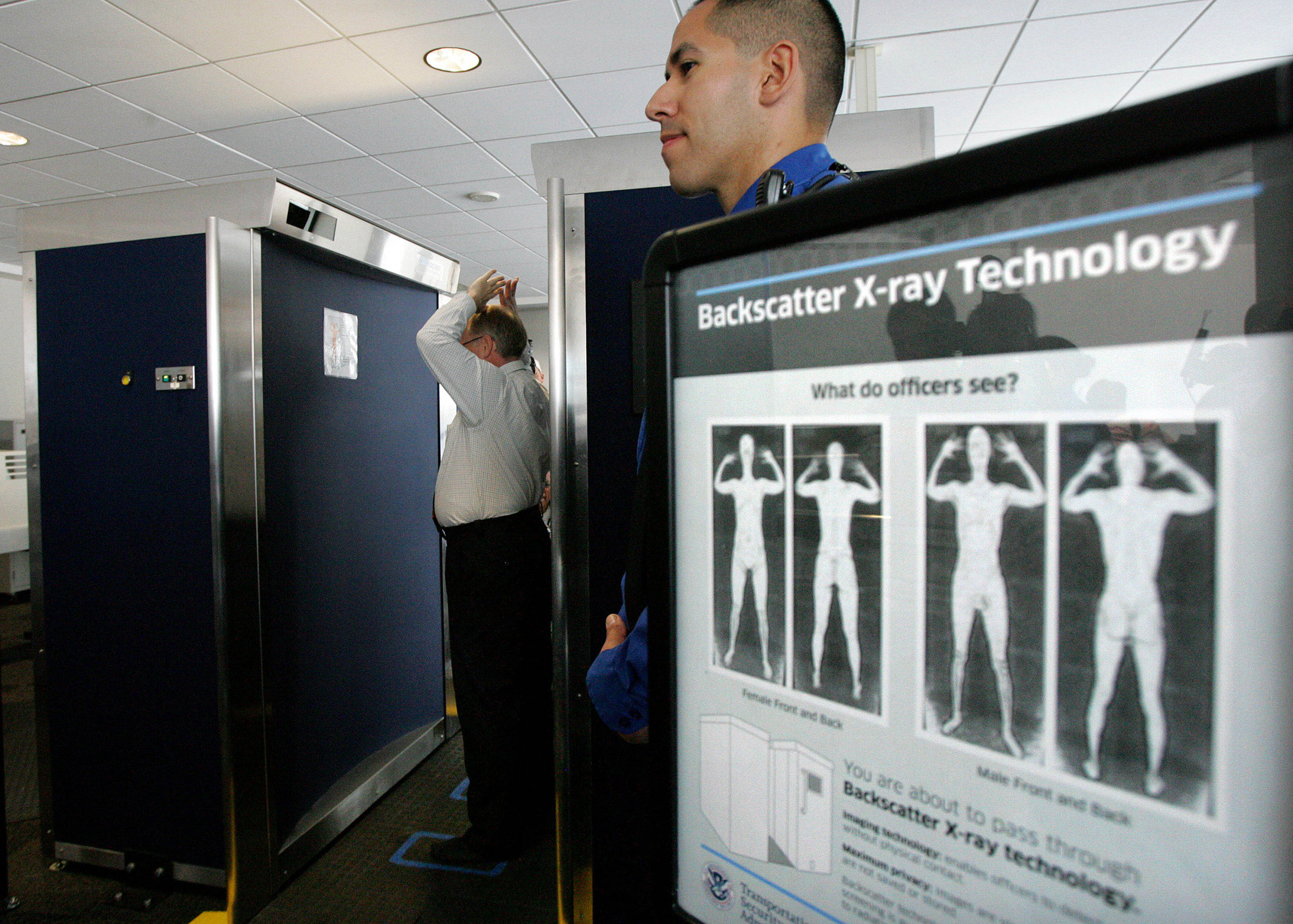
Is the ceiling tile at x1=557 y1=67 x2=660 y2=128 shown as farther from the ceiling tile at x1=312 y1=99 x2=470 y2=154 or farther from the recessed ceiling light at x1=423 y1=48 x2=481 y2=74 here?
the ceiling tile at x1=312 y1=99 x2=470 y2=154

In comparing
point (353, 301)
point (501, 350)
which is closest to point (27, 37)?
point (353, 301)

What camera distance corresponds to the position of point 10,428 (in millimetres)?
5215

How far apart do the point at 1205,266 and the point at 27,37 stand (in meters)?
4.16

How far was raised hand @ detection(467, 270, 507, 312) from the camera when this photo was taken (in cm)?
204

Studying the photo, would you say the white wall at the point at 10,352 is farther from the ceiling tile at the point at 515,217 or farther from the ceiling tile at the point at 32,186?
the ceiling tile at the point at 515,217

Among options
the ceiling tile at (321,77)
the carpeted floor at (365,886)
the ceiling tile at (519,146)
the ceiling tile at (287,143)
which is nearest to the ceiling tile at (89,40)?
the ceiling tile at (321,77)

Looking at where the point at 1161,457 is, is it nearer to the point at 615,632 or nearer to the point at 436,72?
the point at 615,632

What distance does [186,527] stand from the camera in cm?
184

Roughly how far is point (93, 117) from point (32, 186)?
1.69m

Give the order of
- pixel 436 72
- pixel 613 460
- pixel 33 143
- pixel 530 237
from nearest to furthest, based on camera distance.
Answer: pixel 613 460 < pixel 436 72 < pixel 33 143 < pixel 530 237

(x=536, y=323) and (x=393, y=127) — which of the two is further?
(x=536, y=323)

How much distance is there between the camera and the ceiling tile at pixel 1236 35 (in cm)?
289

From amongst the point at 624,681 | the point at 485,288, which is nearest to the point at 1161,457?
the point at 624,681

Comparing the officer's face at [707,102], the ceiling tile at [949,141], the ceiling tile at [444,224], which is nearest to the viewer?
the officer's face at [707,102]
